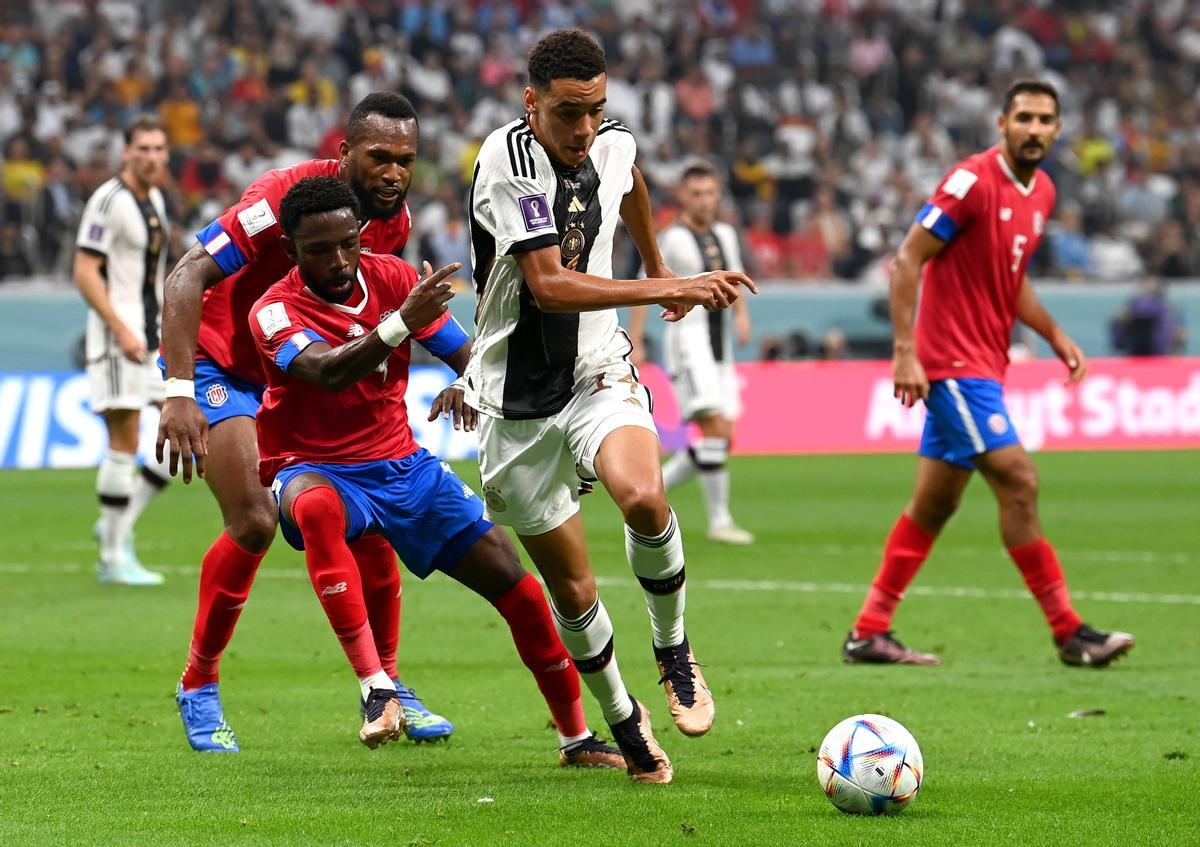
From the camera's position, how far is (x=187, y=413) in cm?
572

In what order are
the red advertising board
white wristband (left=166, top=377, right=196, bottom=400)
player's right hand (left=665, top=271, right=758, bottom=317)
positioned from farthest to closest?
the red advertising board < white wristband (left=166, top=377, right=196, bottom=400) < player's right hand (left=665, top=271, right=758, bottom=317)

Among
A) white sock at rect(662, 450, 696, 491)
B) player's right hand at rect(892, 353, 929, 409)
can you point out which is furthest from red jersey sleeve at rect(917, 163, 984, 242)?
white sock at rect(662, 450, 696, 491)

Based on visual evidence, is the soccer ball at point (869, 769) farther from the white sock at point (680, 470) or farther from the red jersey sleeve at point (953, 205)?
the white sock at point (680, 470)

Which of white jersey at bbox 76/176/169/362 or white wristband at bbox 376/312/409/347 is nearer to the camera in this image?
white wristband at bbox 376/312/409/347

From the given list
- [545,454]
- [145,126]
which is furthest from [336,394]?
[145,126]

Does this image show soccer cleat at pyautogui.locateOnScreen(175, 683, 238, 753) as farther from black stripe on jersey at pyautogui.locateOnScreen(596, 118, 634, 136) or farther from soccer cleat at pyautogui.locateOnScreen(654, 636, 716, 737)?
black stripe on jersey at pyautogui.locateOnScreen(596, 118, 634, 136)

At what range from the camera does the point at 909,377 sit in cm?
780

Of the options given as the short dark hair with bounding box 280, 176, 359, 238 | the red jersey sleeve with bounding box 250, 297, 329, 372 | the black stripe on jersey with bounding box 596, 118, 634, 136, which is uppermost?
the black stripe on jersey with bounding box 596, 118, 634, 136

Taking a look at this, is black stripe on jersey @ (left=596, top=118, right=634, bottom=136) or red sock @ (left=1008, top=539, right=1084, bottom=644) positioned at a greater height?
black stripe on jersey @ (left=596, top=118, right=634, bottom=136)

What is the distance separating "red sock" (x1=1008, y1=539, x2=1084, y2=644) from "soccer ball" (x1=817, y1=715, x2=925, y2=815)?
10.3 ft

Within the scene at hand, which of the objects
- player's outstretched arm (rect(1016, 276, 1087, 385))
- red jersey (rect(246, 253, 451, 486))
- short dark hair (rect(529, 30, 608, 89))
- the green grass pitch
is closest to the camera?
the green grass pitch

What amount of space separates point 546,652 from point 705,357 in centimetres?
765

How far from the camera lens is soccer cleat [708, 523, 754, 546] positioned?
12961mm

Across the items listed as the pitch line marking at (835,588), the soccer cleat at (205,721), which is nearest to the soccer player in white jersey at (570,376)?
the soccer cleat at (205,721)
